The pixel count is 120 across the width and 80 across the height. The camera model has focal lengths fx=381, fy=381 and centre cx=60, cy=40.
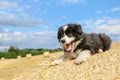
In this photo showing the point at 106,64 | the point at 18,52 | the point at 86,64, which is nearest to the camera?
the point at 106,64

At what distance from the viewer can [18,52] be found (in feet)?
80.2

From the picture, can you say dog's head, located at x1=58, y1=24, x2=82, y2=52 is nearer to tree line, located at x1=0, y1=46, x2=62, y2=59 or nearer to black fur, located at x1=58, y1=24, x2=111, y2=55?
black fur, located at x1=58, y1=24, x2=111, y2=55

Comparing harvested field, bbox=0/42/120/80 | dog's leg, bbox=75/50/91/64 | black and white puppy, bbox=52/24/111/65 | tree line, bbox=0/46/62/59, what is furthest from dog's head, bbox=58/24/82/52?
tree line, bbox=0/46/62/59

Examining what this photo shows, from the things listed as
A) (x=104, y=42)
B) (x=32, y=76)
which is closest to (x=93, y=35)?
(x=104, y=42)

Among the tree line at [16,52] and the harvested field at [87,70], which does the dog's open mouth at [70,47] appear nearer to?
the harvested field at [87,70]

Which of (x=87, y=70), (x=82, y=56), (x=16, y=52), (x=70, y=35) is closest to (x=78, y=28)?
(x=70, y=35)

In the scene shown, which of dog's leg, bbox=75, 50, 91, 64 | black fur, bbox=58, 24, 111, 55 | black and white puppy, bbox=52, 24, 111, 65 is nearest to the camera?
dog's leg, bbox=75, 50, 91, 64

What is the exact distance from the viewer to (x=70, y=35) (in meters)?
6.88

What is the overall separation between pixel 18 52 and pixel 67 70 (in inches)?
719

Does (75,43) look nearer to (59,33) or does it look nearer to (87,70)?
(59,33)

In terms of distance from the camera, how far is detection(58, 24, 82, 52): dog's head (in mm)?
6862

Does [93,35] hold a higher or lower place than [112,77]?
higher

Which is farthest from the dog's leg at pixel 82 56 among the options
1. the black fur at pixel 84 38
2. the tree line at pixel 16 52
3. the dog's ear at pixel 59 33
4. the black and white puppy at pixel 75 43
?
the tree line at pixel 16 52

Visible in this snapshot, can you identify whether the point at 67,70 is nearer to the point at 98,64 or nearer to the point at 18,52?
the point at 98,64
